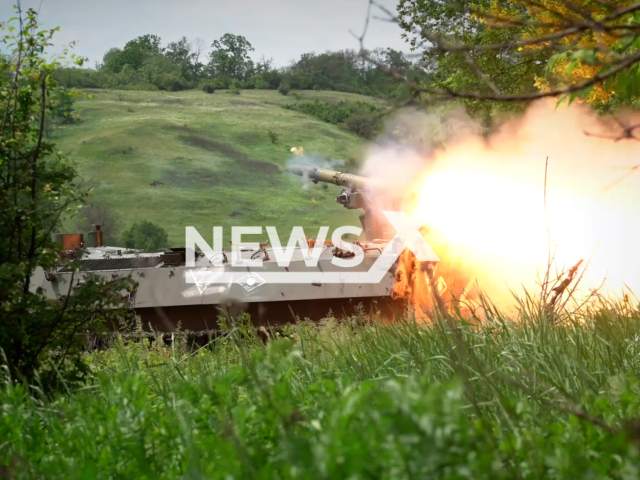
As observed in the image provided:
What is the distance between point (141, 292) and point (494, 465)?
10.2m

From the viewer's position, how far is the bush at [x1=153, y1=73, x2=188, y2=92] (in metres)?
68.8

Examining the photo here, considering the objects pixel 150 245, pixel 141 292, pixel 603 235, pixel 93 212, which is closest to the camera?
pixel 141 292

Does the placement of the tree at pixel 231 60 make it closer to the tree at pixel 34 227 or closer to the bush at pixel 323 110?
the bush at pixel 323 110

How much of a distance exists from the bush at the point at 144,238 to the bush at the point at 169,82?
94.8 ft

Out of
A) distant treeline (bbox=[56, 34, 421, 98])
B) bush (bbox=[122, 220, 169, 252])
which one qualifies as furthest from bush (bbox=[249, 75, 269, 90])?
bush (bbox=[122, 220, 169, 252])

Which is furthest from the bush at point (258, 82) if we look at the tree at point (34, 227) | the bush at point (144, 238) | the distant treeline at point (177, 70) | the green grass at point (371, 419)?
the green grass at point (371, 419)

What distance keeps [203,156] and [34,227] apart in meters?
58.6

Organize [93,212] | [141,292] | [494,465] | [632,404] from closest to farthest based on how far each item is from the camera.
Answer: [494,465]
[632,404]
[141,292]
[93,212]

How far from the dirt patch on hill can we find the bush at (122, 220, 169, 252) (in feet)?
65.9

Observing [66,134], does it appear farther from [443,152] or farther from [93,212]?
[443,152]

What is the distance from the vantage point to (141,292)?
39.6ft

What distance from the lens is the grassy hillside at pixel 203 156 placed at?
54.2 meters

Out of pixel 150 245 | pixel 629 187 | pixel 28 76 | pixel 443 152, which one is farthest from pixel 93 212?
pixel 28 76

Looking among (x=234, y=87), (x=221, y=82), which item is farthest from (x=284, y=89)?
(x=221, y=82)
